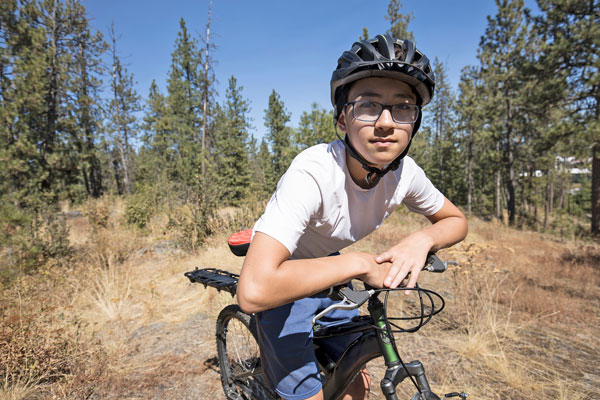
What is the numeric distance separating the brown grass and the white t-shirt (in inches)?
74.6

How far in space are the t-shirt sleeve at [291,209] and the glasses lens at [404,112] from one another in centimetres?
49

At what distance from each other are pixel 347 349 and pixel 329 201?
0.82m

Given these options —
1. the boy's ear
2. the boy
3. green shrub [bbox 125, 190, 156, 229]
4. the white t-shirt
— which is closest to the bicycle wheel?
the boy

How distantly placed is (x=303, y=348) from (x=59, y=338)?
9.71ft

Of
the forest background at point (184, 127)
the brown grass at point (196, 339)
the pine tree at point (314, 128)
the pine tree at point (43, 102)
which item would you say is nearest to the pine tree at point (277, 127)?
the forest background at point (184, 127)

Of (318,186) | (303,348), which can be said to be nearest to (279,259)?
(318,186)

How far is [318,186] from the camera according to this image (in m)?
1.20

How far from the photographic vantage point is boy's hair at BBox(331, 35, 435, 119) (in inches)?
50.5

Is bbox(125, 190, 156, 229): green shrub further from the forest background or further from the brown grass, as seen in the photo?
the brown grass

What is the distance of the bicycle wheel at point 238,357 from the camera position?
7.15ft

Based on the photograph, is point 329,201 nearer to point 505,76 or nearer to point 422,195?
point 422,195

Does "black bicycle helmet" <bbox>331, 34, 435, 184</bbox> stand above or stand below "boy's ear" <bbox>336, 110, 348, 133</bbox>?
above

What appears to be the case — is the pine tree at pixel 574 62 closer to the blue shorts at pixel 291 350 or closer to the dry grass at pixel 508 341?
the dry grass at pixel 508 341

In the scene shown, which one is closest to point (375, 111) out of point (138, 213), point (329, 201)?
point (329, 201)
